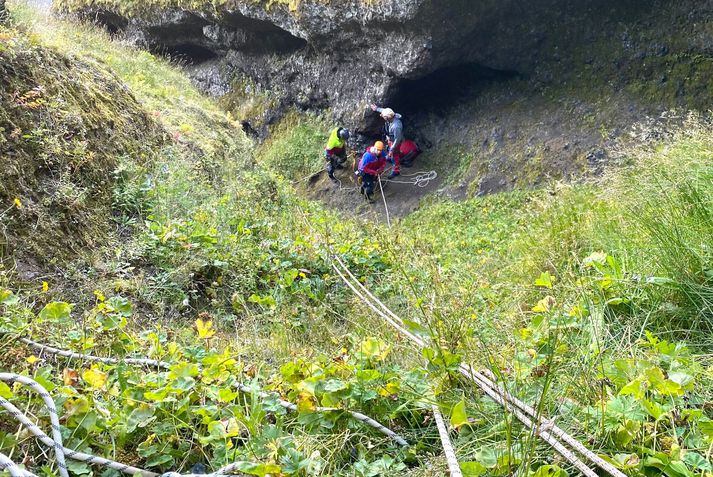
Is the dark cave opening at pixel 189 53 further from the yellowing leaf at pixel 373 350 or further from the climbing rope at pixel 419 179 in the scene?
the yellowing leaf at pixel 373 350

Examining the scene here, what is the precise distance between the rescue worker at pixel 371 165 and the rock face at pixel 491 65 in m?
1.81

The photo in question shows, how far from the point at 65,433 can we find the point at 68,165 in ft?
10.00

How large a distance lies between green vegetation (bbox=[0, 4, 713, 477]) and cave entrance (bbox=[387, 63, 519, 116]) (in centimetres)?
785

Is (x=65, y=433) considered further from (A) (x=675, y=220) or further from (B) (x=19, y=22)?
(B) (x=19, y=22)

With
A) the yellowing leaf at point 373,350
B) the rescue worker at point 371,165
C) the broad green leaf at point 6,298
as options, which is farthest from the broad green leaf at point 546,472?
the rescue worker at point 371,165

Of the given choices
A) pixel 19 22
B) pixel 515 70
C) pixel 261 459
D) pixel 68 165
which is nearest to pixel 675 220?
pixel 261 459

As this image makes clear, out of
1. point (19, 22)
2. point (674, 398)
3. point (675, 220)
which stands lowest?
point (674, 398)

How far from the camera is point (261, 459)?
147cm

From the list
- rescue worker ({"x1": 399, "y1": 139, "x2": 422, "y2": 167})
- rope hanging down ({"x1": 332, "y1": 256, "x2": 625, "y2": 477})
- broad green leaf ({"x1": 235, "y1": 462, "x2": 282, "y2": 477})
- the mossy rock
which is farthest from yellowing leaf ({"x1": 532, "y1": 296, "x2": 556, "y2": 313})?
rescue worker ({"x1": 399, "y1": 139, "x2": 422, "y2": 167})

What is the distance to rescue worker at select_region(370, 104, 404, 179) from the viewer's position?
11617 mm

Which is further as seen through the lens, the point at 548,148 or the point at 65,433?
the point at 548,148

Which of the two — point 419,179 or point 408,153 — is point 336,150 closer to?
point 408,153

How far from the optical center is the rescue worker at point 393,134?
11.6 meters

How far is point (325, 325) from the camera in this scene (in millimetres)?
3219
